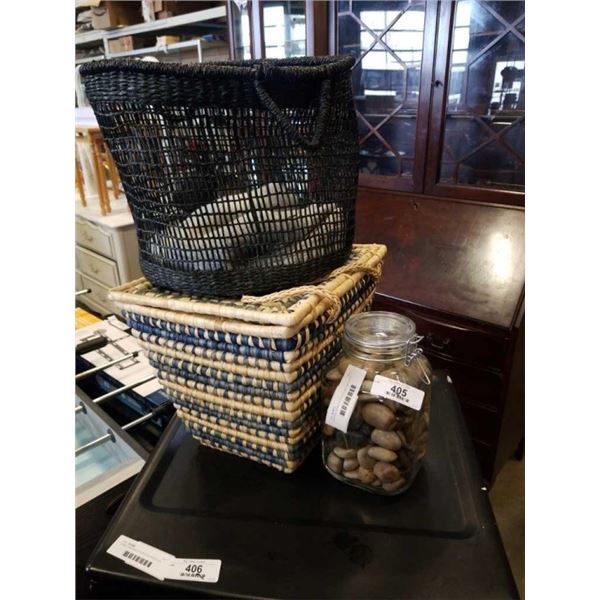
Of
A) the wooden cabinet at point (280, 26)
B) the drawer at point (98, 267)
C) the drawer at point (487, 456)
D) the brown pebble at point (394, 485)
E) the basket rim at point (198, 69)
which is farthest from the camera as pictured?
the drawer at point (98, 267)

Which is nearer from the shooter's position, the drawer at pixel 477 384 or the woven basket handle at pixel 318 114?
the woven basket handle at pixel 318 114

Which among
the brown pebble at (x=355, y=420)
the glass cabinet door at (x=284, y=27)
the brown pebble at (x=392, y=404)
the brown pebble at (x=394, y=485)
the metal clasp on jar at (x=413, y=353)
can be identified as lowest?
the brown pebble at (x=394, y=485)

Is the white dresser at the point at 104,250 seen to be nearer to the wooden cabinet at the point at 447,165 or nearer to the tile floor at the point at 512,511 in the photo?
the wooden cabinet at the point at 447,165

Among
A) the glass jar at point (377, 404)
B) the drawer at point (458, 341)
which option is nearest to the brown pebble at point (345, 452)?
the glass jar at point (377, 404)

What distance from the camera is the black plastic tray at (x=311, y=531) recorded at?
0.45m

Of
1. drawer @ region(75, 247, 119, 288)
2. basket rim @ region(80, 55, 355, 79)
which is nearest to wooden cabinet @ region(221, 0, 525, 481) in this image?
basket rim @ region(80, 55, 355, 79)

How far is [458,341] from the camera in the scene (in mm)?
1142

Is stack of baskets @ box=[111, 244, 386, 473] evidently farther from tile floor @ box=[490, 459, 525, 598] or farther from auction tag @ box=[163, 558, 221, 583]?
tile floor @ box=[490, 459, 525, 598]

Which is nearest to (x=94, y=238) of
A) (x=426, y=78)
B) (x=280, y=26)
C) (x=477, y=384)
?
(x=280, y=26)

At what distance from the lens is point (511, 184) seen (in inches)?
53.2

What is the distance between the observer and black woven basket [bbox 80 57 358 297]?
44 cm

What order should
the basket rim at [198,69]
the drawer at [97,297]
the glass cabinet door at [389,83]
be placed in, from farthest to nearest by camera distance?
the drawer at [97,297]
the glass cabinet door at [389,83]
the basket rim at [198,69]

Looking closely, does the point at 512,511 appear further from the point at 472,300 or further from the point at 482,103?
the point at 482,103

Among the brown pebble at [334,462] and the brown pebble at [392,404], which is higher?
the brown pebble at [392,404]
